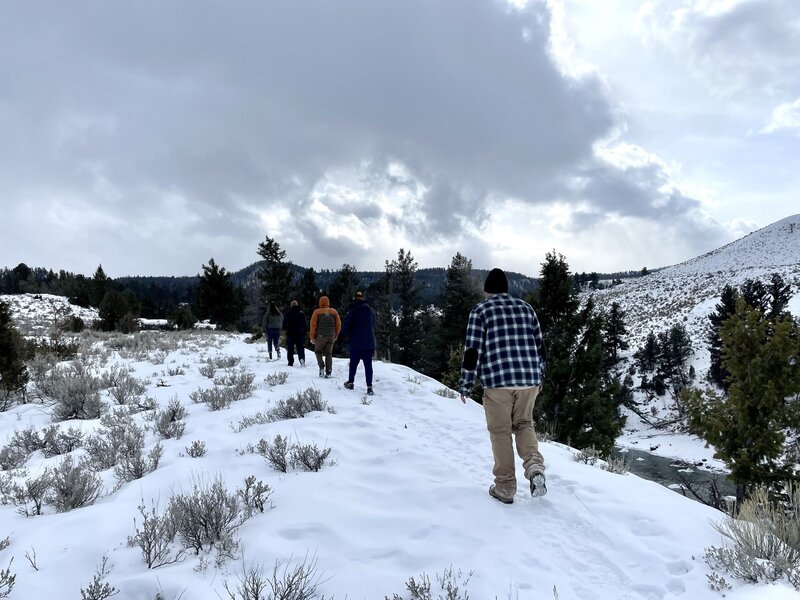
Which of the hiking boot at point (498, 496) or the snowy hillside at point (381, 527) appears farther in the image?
the hiking boot at point (498, 496)

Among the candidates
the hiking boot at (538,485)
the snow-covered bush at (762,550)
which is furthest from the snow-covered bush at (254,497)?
the snow-covered bush at (762,550)

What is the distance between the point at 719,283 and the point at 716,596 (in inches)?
3270

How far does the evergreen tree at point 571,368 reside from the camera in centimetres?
1745

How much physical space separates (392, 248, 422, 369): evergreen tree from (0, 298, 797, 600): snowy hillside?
123ft

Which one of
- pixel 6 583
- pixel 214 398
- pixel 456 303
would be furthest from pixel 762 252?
pixel 6 583

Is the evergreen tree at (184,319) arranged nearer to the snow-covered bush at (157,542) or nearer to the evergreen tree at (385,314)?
the evergreen tree at (385,314)

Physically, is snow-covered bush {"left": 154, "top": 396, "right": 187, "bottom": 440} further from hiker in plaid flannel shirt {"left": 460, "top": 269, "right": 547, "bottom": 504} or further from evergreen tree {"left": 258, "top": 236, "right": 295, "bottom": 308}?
evergreen tree {"left": 258, "top": 236, "right": 295, "bottom": 308}

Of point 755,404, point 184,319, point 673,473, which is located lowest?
point 673,473

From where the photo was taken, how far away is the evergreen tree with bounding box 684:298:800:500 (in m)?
11.8

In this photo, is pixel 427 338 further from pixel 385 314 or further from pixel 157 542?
pixel 157 542

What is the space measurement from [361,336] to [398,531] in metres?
5.77

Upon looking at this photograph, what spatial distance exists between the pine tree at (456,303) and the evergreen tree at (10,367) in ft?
92.1

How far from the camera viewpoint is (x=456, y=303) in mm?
36000

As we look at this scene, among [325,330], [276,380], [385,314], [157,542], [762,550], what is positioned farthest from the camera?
[385,314]
